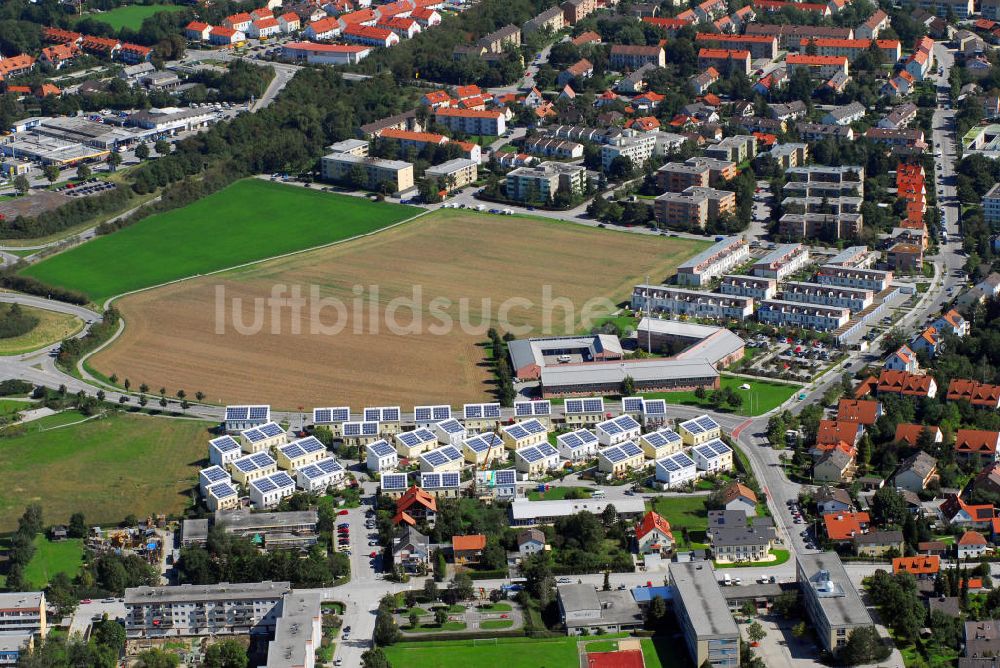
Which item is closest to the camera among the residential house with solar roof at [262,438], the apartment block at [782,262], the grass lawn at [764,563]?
the grass lawn at [764,563]

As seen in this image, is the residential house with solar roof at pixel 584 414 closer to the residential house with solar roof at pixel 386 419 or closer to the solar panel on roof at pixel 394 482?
the residential house with solar roof at pixel 386 419

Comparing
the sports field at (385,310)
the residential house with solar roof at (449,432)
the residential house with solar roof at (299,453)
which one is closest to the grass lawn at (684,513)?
the residential house with solar roof at (449,432)

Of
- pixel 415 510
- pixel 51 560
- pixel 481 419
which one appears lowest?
pixel 51 560

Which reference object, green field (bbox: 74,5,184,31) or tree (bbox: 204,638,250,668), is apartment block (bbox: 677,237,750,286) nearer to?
tree (bbox: 204,638,250,668)

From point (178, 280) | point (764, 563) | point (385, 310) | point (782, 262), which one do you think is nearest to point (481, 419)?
point (385, 310)

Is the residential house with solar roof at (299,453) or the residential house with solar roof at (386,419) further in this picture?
the residential house with solar roof at (386,419)

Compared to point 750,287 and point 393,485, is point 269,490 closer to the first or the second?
point 393,485
